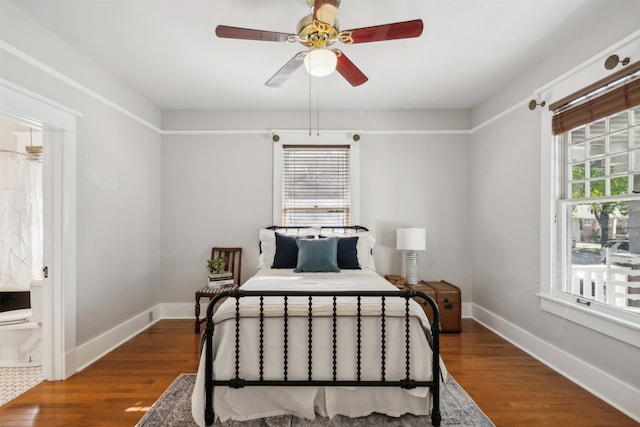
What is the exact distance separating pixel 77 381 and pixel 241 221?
2.30 m

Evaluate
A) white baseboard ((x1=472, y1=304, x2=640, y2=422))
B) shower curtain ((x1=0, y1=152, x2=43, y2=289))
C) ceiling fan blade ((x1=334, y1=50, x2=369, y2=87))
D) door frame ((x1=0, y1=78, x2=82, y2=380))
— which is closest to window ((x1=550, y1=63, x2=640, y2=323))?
white baseboard ((x1=472, y1=304, x2=640, y2=422))

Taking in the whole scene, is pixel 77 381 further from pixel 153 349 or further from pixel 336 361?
Answer: pixel 336 361

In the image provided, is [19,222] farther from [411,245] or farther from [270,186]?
[411,245]

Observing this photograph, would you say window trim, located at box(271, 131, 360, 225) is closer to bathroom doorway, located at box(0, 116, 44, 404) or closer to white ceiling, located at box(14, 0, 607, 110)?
white ceiling, located at box(14, 0, 607, 110)

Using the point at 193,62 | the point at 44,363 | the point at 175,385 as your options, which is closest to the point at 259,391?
the point at 175,385

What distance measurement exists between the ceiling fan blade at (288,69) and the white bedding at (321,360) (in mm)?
1670

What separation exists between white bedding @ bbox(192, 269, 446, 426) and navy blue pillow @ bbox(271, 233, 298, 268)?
1371mm

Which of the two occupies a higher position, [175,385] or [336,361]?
[336,361]

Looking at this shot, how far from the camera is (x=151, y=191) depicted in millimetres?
4074

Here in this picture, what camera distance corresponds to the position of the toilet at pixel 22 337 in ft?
9.17

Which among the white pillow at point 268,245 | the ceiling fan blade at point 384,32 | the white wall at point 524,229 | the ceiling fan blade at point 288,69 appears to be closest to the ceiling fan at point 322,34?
the ceiling fan blade at point 384,32

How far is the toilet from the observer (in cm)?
279

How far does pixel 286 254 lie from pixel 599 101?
2.99m

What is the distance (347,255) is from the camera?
11.5 ft
